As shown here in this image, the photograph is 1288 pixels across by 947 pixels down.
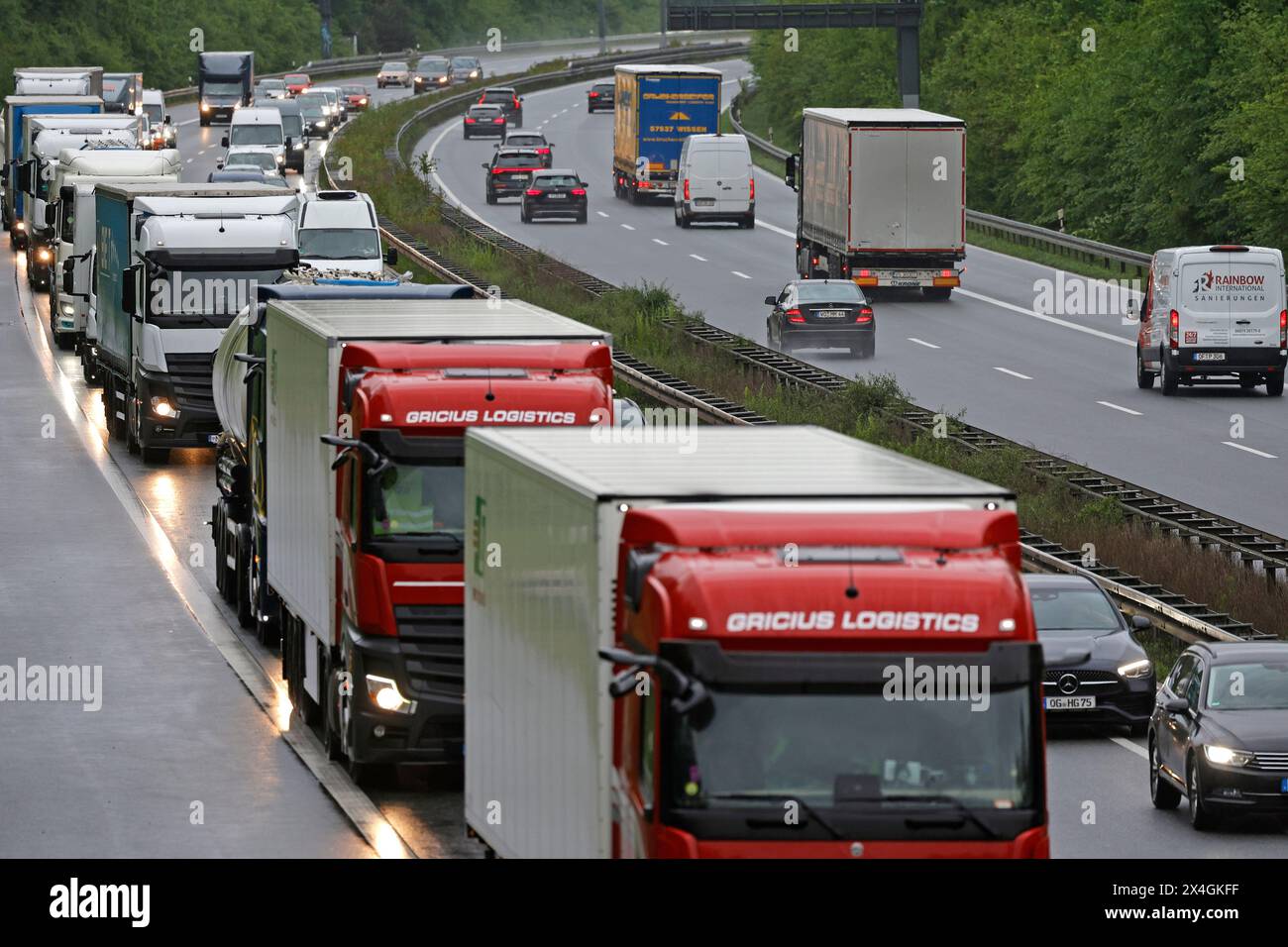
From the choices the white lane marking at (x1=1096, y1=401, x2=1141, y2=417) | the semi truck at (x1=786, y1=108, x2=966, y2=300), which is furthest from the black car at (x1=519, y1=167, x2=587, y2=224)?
the white lane marking at (x1=1096, y1=401, x2=1141, y2=417)

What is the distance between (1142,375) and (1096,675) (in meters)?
23.1

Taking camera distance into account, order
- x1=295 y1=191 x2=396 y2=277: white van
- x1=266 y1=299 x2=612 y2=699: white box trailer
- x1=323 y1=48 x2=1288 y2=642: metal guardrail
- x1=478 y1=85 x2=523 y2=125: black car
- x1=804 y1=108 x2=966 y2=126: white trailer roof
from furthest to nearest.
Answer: x1=478 y1=85 x2=523 y2=125: black car
x1=804 y1=108 x2=966 y2=126: white trailer roof
x1=295 y1=191 x2=396 y2=277: white van
x1=323 y1=48 x2=1288 y2=642: metal guardrail
x1=266 y1=299 x2=612 y2=699: white box trailer

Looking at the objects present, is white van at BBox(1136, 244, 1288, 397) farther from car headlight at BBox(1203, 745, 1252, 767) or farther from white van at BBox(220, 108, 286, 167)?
white van at BBox(220, 108, 286, 167)

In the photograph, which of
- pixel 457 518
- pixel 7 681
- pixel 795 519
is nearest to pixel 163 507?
pixel 7 681

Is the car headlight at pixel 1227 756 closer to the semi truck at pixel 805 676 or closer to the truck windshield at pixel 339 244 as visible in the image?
the semi truck at pixel 805 676

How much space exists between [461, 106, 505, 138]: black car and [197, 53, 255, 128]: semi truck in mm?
11443

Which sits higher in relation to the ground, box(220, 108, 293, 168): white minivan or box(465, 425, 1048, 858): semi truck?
box(220, 108, 293, 168): white minivan

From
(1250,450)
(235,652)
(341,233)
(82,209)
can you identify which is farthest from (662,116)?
(235,652)

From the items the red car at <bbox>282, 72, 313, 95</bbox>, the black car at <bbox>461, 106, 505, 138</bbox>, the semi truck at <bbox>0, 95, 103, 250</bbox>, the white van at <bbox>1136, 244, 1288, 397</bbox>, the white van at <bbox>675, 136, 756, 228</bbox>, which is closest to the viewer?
the white van at <bbox>1136, 244, 1288, 397</bbox>

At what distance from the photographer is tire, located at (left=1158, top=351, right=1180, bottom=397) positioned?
42.2 meters

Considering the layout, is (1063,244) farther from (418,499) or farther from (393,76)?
(393,76)

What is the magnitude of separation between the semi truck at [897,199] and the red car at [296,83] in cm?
6564

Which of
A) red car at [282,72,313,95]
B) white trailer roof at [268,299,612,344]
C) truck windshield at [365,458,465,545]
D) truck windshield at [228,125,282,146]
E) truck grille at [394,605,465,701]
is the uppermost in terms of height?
red car at [282,72,313,95]
